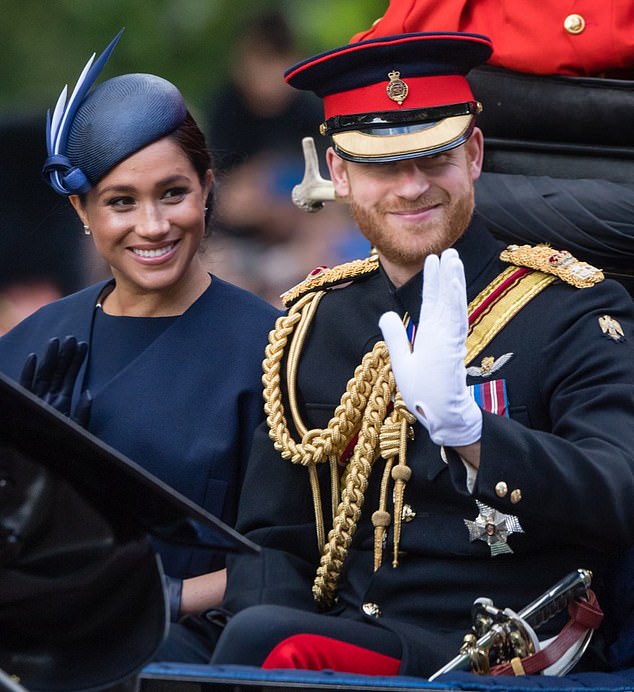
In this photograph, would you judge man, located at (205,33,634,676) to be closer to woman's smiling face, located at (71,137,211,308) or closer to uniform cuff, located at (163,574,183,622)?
uniform cuff, located at (163,574,183,622)

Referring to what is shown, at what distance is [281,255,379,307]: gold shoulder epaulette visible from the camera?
10.2ft

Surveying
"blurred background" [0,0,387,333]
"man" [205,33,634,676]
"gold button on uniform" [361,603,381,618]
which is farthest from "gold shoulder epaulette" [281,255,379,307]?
"blurred background" [0,0,387,333]

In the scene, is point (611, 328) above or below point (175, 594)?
above

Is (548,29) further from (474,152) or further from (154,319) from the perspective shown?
(154,319)

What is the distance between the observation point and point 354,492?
2.81m

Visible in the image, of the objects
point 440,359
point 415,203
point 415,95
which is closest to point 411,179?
point 415,203

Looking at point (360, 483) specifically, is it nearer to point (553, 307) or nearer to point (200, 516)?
point (553, 307)

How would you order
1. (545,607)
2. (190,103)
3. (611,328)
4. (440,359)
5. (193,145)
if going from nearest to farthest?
(440,359)
(545,607)
(611,328)
(193,145)
(190,103)

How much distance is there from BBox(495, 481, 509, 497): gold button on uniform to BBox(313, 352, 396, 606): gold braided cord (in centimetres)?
50

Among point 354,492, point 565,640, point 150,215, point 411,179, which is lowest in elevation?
point 565,640

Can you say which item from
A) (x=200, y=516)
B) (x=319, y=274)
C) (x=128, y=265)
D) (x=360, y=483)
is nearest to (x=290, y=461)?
(x=360, y=483)

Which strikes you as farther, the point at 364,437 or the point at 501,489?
the point at 364,437

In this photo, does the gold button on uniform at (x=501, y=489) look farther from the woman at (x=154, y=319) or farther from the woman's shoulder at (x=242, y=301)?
the woman's shoulder at (x=242, y=301)

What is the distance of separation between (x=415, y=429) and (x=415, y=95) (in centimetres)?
66
